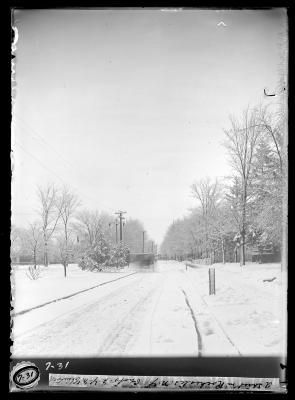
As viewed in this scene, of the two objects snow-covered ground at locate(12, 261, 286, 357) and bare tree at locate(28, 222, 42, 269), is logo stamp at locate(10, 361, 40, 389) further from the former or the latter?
bare tree at locate(28, 222, 42, 269)

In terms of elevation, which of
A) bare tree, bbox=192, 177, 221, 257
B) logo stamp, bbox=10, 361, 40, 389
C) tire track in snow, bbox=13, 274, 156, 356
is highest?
bare tree, bbox=192, 177, 221, 257

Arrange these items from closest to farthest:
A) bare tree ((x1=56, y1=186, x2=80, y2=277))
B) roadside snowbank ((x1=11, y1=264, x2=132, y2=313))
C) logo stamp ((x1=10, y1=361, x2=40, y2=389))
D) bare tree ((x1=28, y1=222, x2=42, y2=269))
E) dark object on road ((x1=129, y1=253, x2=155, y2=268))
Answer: logo stamp ((x1=10, y1=361, x2=40, y2=389)) → roadside snowbank ((x1=11, y1=264, x2=132, y2=313)) → bare tree ((x1=28, y1=222, x2=42, y2=269)) → bare tree ((x1=56, y1=186, x2=80, y2=277)) → dark object on road ((x1=129, y1=253, x2=155, y2=268))

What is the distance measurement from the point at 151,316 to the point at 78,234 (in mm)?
777

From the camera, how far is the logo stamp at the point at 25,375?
2061 millimetres

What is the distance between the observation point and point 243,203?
98.7 inches

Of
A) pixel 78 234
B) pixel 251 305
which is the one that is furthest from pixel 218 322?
pixel 78 234

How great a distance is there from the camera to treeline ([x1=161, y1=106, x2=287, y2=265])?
224 centimetres

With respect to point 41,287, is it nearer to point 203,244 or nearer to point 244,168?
point 203,244

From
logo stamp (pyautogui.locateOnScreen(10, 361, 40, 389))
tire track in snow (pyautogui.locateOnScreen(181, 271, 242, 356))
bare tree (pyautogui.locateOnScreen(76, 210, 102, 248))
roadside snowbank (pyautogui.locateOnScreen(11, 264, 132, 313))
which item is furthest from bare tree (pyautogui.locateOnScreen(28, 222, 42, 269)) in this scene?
tire track in snow (pyautogui.locateOnScreen(181, 271, 242, 356))

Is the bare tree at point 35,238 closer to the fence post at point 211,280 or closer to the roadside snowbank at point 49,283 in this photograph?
the roadside snowbank at point 49,283

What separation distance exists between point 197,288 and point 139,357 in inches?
27.6

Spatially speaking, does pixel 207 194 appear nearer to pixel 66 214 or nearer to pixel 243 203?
pixel 243 203

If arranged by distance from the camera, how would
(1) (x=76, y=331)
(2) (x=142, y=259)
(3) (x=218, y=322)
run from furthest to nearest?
(2) (x=142, y=259) → (3) (x=218, y=322) → (1) (x=76, y=331)
